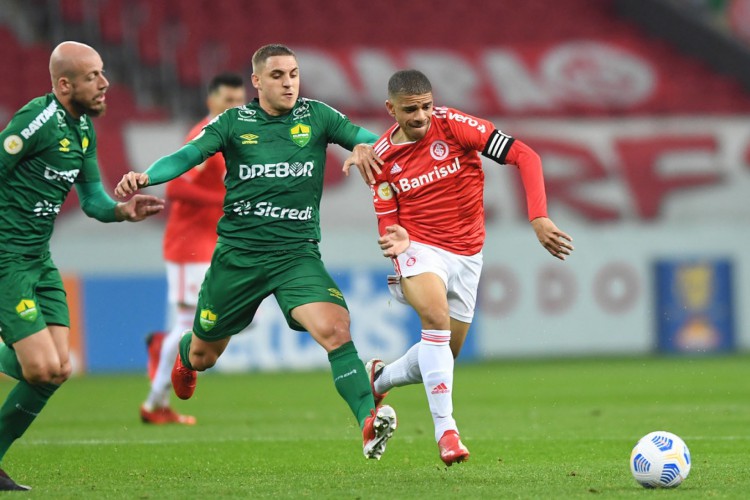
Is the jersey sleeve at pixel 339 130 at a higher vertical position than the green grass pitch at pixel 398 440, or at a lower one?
higher

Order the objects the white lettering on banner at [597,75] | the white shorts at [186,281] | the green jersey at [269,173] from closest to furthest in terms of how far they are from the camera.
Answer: the green jersey at [269,173], the white shorts at [186,281], the white lettering on banner at [597,75]

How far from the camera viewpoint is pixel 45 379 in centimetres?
616

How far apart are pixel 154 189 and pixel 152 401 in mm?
7768

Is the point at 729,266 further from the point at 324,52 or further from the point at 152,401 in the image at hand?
the point at 152,401

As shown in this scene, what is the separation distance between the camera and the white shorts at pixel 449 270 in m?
6.99

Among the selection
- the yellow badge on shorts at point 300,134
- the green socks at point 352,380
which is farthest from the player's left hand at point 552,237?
the yellow badge on shorts at point 300,134

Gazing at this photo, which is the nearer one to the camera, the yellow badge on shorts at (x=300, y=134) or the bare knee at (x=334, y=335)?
the bare knee at (x=334, y=335)

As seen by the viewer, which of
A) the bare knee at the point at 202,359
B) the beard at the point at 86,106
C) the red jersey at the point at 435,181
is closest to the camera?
the beard at the point at 86,106

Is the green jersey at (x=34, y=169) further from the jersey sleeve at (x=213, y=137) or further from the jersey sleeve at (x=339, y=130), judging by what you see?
the jersey sleeve at (x=339, y=130)

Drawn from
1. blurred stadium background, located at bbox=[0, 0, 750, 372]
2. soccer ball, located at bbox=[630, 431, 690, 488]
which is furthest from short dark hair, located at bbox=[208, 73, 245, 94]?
blurred stadium background, located at bbox=[0, 0, 750, 372]

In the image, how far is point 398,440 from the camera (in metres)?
8.37

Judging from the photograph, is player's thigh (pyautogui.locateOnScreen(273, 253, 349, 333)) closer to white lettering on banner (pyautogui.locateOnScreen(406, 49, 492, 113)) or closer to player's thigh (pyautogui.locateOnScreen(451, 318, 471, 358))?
player's thigh (pyautogui.locateOnScreen(451, 318, 471, 358))

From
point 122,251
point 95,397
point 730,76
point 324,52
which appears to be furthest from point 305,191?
→ point 730,76

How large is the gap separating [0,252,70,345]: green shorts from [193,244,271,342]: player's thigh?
0.89 metres
